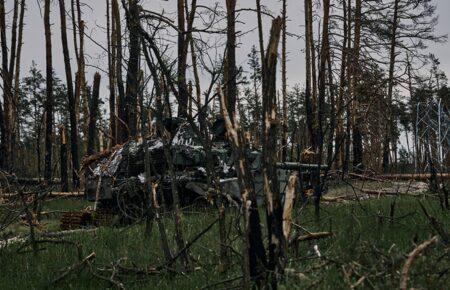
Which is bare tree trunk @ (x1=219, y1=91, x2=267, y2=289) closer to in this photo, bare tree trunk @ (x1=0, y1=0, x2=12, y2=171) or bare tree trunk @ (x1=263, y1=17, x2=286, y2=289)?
bare tree trunk @ (x1=263, y1=17, x2=286, y2=289)

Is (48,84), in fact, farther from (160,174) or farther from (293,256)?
(293,256)

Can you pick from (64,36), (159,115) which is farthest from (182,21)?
(159,115)

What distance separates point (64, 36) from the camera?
824 inches

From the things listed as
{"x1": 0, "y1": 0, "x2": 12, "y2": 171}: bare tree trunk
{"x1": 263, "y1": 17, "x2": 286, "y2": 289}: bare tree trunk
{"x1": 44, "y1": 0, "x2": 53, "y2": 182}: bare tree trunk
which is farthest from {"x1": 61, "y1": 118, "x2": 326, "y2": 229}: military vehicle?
{"x1": 44, "y1": 0, "x2": 53, "y2": 182}: bare tree trunk

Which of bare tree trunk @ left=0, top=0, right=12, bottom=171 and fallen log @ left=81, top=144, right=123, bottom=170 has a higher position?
bare tree trunk @ left=0, top=0, right=12, bottom=171

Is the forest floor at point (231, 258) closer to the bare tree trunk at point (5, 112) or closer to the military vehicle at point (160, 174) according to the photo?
the military vehicle at point (160, 174)

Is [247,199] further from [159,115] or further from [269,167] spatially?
[159,115]

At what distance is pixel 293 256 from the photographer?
16.2 ft

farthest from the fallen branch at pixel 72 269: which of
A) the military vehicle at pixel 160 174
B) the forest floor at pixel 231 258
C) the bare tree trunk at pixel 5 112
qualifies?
the bare tree trunk at pixel 5 112

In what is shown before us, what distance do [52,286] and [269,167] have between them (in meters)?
2.63

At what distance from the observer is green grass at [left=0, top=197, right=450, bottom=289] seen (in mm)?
3430

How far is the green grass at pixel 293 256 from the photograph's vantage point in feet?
11.3

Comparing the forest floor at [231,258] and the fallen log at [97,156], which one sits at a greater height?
the fallen log at [97,156]

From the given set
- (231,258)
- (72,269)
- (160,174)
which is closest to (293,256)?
(231,258)
